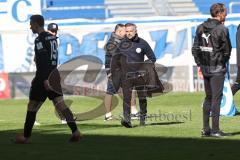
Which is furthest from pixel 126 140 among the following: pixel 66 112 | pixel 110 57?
pixel 110 57

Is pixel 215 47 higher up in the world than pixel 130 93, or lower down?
higher up

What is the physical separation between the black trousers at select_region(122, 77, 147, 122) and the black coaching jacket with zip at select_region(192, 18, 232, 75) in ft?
8.22

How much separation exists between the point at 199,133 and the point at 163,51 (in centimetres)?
1160

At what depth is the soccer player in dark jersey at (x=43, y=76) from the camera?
38.6 ft

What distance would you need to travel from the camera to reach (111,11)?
34250 millimetres

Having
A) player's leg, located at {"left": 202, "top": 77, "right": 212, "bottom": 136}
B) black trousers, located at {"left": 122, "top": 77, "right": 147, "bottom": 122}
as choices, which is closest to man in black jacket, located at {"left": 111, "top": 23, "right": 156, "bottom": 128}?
black trousers, located at {"left": 122, "top": 77, "right": 147, "bottom": 122}

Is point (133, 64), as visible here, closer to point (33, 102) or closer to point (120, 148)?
point (33, 102)

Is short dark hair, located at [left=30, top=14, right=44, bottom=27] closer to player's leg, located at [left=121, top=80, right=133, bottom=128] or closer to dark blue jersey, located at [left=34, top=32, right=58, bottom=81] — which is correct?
dark blue jersey, located at [left=34, top=32, right=58, bottom=81]

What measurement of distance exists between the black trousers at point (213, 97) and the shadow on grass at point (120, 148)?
1.18 ft

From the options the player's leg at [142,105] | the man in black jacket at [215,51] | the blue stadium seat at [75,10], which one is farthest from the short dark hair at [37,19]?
the blue stadium seat at [75,10]

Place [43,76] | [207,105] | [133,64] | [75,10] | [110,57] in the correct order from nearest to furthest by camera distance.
→ [43,76] < [207,105] < [133,64] < [110,57] < [75,10]

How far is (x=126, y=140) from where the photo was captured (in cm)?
1223

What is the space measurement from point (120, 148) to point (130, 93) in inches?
139

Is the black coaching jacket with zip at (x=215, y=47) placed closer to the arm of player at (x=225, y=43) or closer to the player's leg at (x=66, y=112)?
the arm of player at (x=225, y=43)
